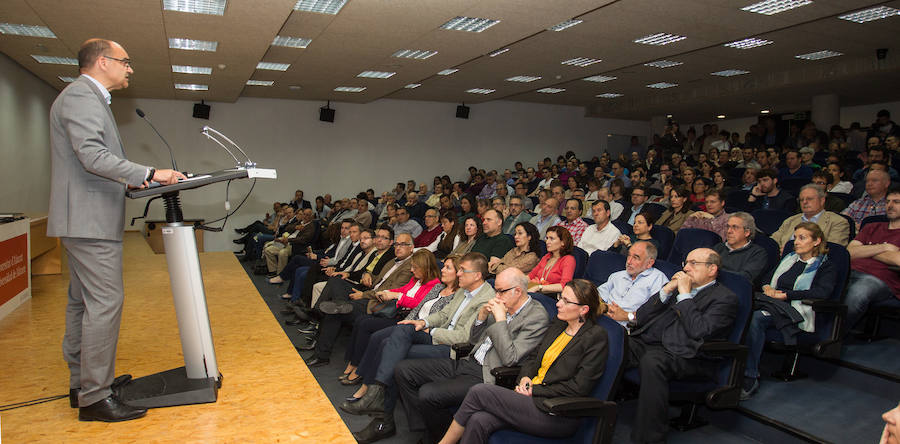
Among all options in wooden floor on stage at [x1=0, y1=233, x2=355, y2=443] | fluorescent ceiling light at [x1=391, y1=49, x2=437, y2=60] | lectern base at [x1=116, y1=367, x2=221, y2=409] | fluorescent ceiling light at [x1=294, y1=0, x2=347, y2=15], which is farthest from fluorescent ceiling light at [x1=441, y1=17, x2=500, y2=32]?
lectern base at [x1=116, y1=367, x2=221, y2=409]

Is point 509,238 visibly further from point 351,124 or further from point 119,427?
point 351,124

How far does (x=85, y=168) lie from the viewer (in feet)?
5.97

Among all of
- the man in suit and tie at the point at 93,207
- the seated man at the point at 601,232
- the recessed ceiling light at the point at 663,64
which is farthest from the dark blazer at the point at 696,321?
the recessed ceiling light at the point at 663,64

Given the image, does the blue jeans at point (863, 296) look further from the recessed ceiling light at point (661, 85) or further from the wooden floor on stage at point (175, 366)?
the recessed ceiling light at point (661, 85)

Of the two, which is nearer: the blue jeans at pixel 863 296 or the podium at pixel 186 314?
the podium at pixel 186 314

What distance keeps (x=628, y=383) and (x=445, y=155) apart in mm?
10972

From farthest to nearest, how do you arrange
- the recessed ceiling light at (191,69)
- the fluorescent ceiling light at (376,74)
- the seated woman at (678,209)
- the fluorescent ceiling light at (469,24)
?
the fluorescent ceiling light at (376,74)
the recessed ceiling light at (191,69)
the fluorescent ceiling light at (469,24)
the seated woman at (678,209)

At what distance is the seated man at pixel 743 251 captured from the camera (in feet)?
11.9

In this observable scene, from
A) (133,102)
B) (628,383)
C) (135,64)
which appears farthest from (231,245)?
(628,383)

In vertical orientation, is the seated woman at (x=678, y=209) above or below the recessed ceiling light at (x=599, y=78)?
below

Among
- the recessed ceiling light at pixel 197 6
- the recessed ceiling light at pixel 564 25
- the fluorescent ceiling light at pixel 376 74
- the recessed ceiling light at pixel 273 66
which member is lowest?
the recessed ceiling light at pixel 197 6

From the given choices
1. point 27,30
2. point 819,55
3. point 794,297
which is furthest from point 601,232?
point 27,30

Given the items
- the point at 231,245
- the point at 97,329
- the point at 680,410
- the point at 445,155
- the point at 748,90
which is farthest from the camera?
the point at 445,155

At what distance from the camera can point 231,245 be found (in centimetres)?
1216
